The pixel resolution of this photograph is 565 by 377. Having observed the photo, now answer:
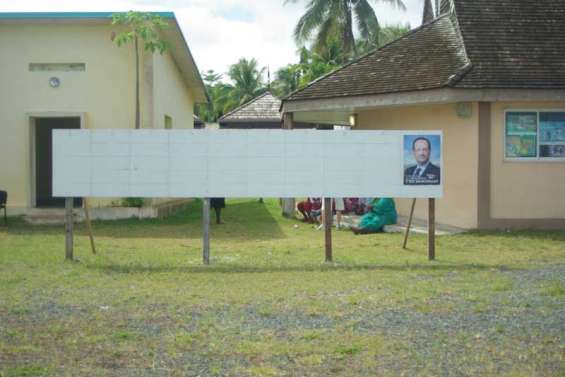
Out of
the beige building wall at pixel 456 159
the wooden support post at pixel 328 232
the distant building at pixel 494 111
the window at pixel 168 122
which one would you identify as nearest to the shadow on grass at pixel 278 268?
the wooden support post at pixel 328 232

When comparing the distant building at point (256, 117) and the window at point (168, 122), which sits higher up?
the distant building at point (256, 117)

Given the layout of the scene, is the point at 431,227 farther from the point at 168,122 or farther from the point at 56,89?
the point at 168,122

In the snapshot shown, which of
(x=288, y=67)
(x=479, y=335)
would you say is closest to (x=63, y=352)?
(x=479, y=335)

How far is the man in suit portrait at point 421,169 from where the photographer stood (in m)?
12.1

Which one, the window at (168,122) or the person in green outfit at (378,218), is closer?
the person in green outfit at (378,218)

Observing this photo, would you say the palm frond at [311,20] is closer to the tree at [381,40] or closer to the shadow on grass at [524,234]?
the tree at [381,40]

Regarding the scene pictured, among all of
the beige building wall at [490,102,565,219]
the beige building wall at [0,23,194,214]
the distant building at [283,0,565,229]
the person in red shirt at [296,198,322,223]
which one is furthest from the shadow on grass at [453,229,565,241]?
the beige building wall at [0,23,194,214]

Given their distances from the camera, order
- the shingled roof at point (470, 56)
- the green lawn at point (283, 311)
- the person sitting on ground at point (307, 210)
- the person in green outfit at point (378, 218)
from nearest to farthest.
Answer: the green lawn at point (283, 311) → the shingled roof at point (470, 56) → the person in green outfit at point (378, 218) → the person sitting on ground at point (307, 210)

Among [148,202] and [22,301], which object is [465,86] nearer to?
[148,202]

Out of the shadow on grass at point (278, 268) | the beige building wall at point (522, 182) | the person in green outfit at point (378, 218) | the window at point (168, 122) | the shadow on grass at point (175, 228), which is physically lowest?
the shadow on grass at point (278, 268)

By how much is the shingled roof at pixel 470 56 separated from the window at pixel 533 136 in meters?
0.92

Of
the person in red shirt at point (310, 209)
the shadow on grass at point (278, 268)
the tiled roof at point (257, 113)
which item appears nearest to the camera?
the shadow on grass at point (278, 268)

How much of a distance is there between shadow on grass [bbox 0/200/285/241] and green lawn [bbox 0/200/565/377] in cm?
210

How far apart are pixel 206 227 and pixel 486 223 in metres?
7.38
